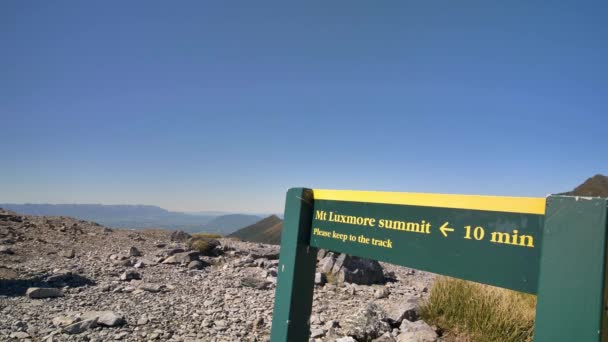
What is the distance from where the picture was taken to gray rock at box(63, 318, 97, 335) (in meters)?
6.63

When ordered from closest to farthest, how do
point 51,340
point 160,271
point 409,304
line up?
point 51,340, point 409,304, point 160,271

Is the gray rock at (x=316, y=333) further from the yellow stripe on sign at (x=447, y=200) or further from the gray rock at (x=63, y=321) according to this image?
the yellow stripe on sign at (x=447, y=200)

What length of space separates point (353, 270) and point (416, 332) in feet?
17.1

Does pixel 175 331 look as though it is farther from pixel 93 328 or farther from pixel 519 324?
pixel 519 324

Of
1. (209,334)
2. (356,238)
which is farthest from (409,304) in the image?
(356,238)

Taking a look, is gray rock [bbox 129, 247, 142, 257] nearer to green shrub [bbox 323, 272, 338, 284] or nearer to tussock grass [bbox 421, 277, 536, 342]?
green shrub [bbox 323, 272, 338, 284]

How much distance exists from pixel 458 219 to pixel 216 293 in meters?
8.77

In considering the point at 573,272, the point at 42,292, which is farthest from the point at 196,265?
the point at 573,272

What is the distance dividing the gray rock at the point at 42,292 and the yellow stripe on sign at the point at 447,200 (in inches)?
326

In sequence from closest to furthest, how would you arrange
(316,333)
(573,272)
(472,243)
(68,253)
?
(573,272) < (472,243) < (316,333) < (68,253)

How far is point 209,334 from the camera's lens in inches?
281

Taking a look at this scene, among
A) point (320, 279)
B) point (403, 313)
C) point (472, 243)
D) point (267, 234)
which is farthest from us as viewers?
point (267, 234)

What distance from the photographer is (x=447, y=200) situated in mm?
2496

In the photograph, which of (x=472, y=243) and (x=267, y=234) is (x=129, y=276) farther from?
(x=267, y=234)
